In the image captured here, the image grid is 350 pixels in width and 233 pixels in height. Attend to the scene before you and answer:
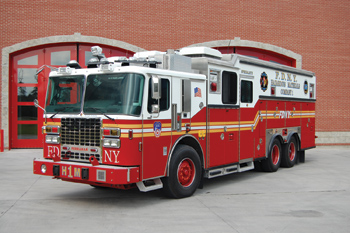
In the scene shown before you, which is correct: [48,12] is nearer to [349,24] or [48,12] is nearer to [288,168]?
[288,168]

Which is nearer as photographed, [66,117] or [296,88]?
[66,117]

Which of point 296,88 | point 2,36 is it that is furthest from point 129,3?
point 296,88

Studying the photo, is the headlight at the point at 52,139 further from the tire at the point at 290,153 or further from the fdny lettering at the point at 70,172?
the tire at the point at 290,153

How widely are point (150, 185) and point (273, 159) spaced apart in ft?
17.5

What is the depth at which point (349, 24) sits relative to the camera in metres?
20.5

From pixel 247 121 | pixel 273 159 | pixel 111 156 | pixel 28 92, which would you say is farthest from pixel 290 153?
pixel 28 92

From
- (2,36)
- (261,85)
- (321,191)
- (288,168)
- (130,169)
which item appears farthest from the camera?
(2,36)

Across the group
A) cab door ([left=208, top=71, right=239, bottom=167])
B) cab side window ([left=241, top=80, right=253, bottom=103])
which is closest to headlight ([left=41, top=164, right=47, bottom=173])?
cab door ([left=208, top=71, right=239, bottom=167])

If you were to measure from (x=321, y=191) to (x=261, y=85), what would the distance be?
129 inches

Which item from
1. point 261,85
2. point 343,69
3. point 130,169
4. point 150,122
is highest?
point 343,69

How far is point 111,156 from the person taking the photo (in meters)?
7.17

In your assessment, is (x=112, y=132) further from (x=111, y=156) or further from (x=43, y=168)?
(x=43, y=168)

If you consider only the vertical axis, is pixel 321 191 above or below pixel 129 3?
below

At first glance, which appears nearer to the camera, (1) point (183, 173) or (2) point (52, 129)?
(2) point (52, 129)
